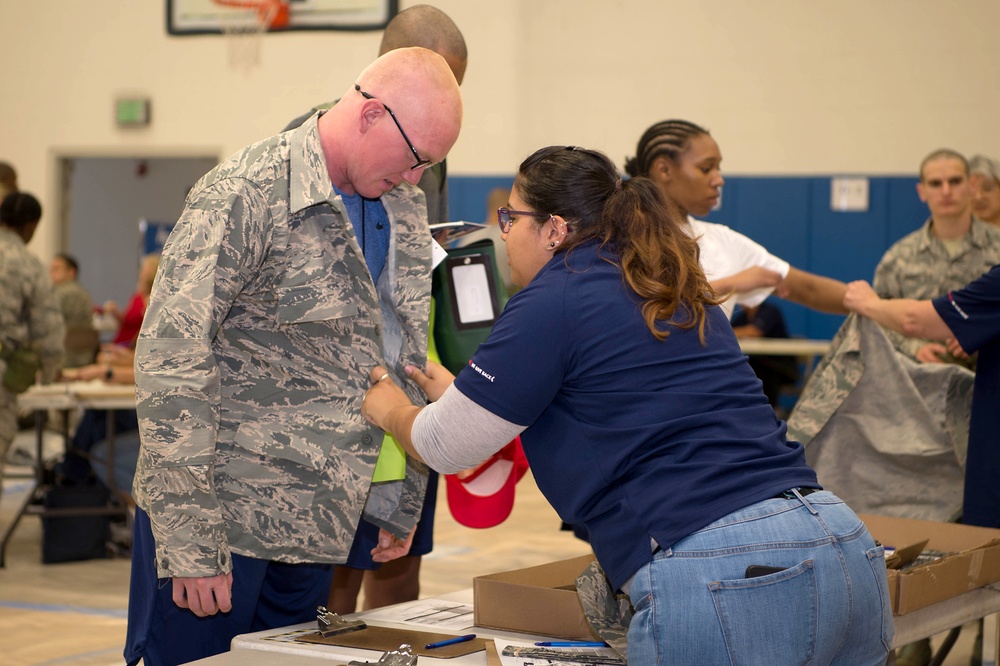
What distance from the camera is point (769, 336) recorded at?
8.72m

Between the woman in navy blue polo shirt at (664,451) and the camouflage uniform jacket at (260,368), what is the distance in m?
0.39

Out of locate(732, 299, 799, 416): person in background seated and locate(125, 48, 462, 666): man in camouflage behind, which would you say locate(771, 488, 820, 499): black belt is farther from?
locate(732, 299, 799, 416): person in background seated

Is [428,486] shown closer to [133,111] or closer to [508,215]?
[508,215]

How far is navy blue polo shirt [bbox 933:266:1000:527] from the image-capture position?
3010 mm

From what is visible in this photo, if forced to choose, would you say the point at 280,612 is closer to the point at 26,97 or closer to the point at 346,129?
the point at 346,129

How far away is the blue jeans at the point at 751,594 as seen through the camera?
1.56m

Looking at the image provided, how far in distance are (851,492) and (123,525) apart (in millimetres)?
4257

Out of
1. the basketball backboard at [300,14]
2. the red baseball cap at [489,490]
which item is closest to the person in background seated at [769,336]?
the basketball backboard at [300,14]

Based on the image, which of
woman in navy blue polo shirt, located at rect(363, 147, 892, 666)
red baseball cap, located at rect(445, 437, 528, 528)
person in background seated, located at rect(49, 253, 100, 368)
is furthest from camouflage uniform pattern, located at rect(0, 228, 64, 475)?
woman in navy blue polo shirt, located at rect(363, 147, 892, 666)

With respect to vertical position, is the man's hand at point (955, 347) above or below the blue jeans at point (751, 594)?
above

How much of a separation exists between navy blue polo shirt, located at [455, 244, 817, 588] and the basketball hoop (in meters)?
9.17

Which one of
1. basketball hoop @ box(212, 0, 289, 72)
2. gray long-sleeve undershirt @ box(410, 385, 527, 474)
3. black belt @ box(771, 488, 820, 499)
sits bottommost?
black belt @ box(771, 488, 820, 499)

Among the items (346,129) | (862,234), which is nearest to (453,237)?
(346,129)

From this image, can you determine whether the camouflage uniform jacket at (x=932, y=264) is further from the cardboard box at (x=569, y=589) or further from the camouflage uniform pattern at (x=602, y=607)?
the camouflage uniform pattern at (x=602, y=607)
